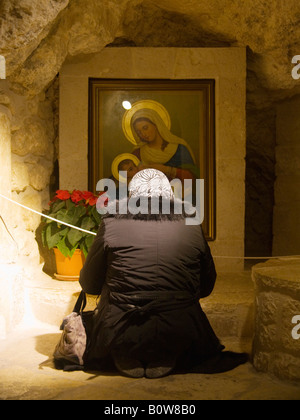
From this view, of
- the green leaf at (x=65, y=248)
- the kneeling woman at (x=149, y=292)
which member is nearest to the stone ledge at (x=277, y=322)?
the kneeling woman at (x=149, y=292)

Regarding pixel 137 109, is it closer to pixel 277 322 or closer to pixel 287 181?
pixel 287 181

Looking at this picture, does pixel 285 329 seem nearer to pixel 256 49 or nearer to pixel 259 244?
pixel 256 49

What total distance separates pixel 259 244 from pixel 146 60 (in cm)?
319

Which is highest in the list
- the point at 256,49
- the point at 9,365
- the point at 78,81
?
the point at 256,49

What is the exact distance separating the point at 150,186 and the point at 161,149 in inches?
84.2

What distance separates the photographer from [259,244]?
697 centimetres

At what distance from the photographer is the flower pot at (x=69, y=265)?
4328 millimetres

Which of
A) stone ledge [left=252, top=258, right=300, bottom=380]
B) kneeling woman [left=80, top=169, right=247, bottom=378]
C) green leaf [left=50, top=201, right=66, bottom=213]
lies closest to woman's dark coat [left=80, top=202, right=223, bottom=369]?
kneeling woman [left=80, top=169, right=247, bottom=378]

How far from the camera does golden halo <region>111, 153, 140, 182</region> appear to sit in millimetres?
5000

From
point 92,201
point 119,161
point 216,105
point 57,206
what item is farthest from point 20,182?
point 216,105

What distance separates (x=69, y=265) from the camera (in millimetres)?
4355
